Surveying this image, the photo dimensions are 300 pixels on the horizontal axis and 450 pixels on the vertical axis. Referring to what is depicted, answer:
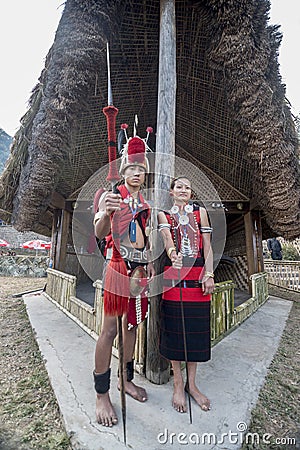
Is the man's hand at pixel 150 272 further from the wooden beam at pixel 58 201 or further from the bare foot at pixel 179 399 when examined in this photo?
the wooden beam at pixel 58 201

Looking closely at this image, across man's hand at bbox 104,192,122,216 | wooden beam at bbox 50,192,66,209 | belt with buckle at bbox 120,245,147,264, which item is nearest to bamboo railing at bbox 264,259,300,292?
wooden beam at bbox 50,192,66,209

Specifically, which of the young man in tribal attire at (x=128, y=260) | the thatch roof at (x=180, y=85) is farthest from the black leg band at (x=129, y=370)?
the thatch roof at (x=180, y=85)

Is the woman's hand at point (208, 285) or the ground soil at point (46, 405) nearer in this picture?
the ground soil at point (46, 405)

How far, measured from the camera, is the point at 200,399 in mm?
1663

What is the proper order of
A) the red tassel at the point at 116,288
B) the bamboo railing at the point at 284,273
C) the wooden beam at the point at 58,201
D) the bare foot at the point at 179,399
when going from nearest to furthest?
the red tassel at the point at 116,288 < the bare foot at the point at 179,399 < the wooden beam at the point at 58,201 < the bamboo railing at the point at 284,273

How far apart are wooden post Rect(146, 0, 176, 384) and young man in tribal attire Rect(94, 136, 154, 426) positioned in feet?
0.69

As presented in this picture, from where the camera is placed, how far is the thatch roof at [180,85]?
2.31 metres

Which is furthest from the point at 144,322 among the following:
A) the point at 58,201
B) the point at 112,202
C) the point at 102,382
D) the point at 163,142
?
the point at 58,201

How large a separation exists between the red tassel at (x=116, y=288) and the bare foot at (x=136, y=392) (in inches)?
25.1

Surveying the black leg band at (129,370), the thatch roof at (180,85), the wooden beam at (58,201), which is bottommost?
the black leg band at (129,370)

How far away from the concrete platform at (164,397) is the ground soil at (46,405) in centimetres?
7

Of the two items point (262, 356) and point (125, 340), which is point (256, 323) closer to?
point (262, 356)

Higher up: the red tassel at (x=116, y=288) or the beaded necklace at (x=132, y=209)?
the beaded necklace at (x=132, y=209)

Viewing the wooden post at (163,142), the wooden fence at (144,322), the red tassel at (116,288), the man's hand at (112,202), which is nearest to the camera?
the man's hand at (112,202)
